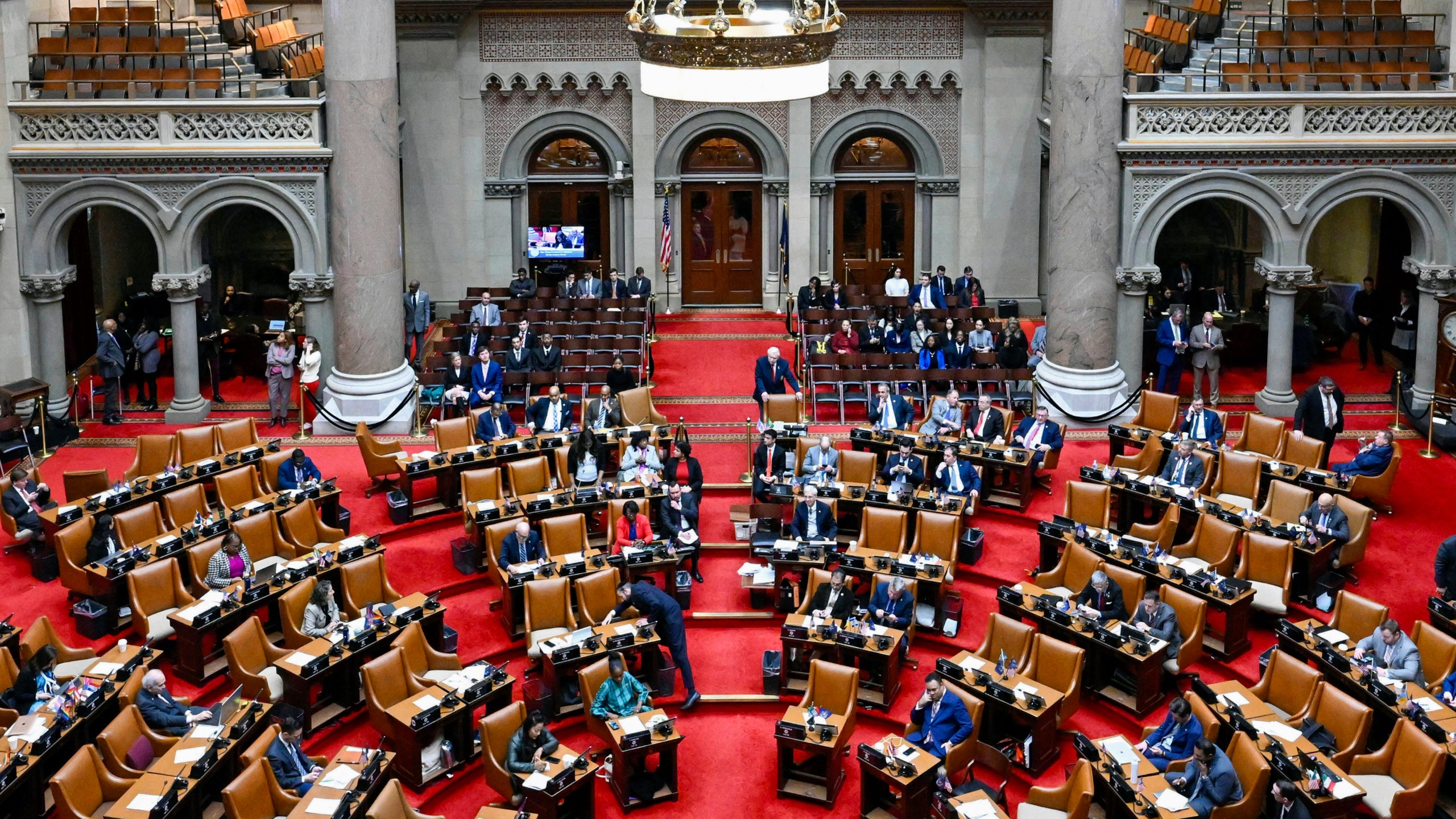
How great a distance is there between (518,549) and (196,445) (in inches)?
220

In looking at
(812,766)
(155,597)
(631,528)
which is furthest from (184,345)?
(812,766)

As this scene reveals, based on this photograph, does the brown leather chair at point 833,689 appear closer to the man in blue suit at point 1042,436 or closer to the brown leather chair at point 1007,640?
the brown leather chair at point 1007,640

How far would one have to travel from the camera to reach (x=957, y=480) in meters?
19.1

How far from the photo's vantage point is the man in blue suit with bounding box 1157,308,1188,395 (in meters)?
22.8

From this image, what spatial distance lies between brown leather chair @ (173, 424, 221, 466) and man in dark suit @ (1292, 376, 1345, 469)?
45.2 ft

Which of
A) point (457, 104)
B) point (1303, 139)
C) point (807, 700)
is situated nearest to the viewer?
point (807, 700)

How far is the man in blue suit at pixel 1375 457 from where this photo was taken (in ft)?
61.7

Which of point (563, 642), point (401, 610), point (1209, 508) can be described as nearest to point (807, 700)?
point (563, 642)

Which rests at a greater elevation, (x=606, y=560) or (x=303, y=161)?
(x=303, y=161)

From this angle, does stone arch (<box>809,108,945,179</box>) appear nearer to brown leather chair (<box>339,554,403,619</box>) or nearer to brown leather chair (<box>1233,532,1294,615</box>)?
brown leather chair (<box>1233,532,1294,615</box>)

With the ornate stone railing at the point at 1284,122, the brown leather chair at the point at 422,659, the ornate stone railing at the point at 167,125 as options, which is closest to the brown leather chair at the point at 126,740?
the brown leather chair at the point at 422,659

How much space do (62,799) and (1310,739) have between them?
10520 millimetres

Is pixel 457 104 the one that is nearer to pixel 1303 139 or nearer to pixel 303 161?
pixel 303 161

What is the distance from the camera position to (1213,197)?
2280cm
